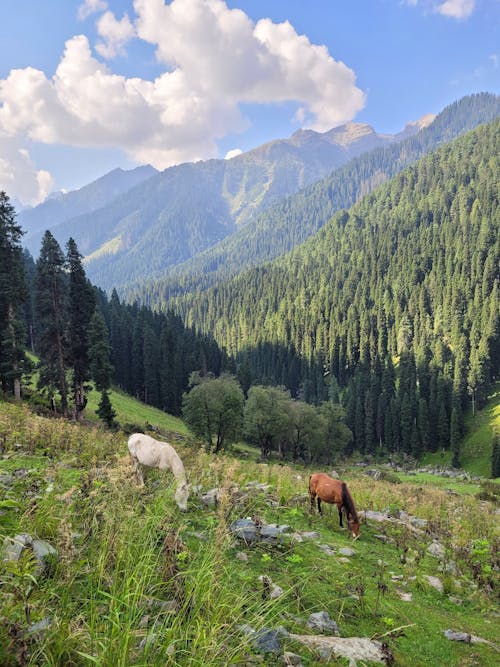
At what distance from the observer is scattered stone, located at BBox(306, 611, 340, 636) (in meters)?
6.12

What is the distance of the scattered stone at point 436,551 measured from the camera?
1218 cm

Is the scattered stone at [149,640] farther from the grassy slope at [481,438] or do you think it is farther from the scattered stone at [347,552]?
the grassy slope at [481,438]

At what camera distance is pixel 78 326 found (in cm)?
4575

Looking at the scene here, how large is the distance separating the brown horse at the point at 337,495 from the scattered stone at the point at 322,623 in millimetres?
5848

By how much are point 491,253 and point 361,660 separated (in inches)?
7471

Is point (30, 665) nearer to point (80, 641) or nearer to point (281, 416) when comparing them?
point (80, 641)

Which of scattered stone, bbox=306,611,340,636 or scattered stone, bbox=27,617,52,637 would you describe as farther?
scattered stone, bbox=306,611,340,636

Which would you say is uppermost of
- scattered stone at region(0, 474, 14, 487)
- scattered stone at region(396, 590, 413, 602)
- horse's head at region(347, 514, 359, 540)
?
scattered stone at region(0, 474, 14, 487)

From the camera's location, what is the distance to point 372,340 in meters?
162

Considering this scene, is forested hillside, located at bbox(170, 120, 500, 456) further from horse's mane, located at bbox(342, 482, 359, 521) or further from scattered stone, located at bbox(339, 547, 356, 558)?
scattered stone, located at bbox(339, 547, 356, 558)

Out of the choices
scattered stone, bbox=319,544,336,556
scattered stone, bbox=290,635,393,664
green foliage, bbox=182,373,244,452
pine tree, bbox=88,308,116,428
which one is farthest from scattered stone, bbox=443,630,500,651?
green foliage, bbox=182,373,244,452

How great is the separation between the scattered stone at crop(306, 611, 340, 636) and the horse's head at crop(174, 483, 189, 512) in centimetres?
386

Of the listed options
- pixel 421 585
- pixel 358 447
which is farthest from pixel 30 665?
pixel 358 447

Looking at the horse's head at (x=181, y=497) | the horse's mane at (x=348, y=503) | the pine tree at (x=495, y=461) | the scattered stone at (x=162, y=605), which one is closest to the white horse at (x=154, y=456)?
the horse's head at (x=181, y=497)
